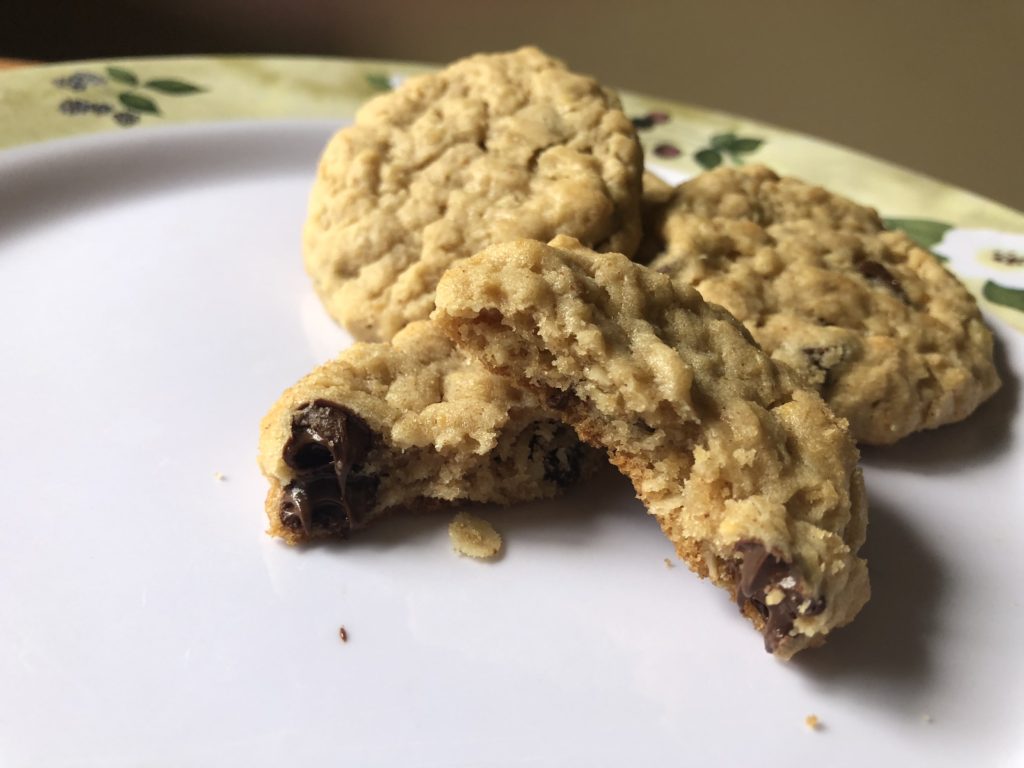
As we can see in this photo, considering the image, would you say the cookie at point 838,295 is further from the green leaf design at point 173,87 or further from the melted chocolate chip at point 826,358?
the green leaf design at point 173,87

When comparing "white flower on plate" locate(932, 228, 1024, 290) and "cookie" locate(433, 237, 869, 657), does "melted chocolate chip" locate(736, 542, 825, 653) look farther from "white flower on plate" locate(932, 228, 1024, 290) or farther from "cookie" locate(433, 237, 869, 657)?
"white flower on plate" locate(932, 228, 1024, 290)

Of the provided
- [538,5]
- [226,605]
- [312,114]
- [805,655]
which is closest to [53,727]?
[226,605]

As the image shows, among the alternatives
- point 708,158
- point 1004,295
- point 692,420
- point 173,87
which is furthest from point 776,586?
point 173,87

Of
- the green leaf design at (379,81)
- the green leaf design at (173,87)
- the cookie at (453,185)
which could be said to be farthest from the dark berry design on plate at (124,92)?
the cookie at (453,185)

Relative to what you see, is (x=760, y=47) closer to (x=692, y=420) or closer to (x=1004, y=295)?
(x=1004, y=295)

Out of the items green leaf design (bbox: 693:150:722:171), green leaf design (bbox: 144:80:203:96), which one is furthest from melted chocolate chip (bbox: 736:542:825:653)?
green leaf design (bbox: 144:80:203:96)

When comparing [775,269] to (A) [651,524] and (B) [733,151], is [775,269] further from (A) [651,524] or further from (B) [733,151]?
(B) [733,151]
